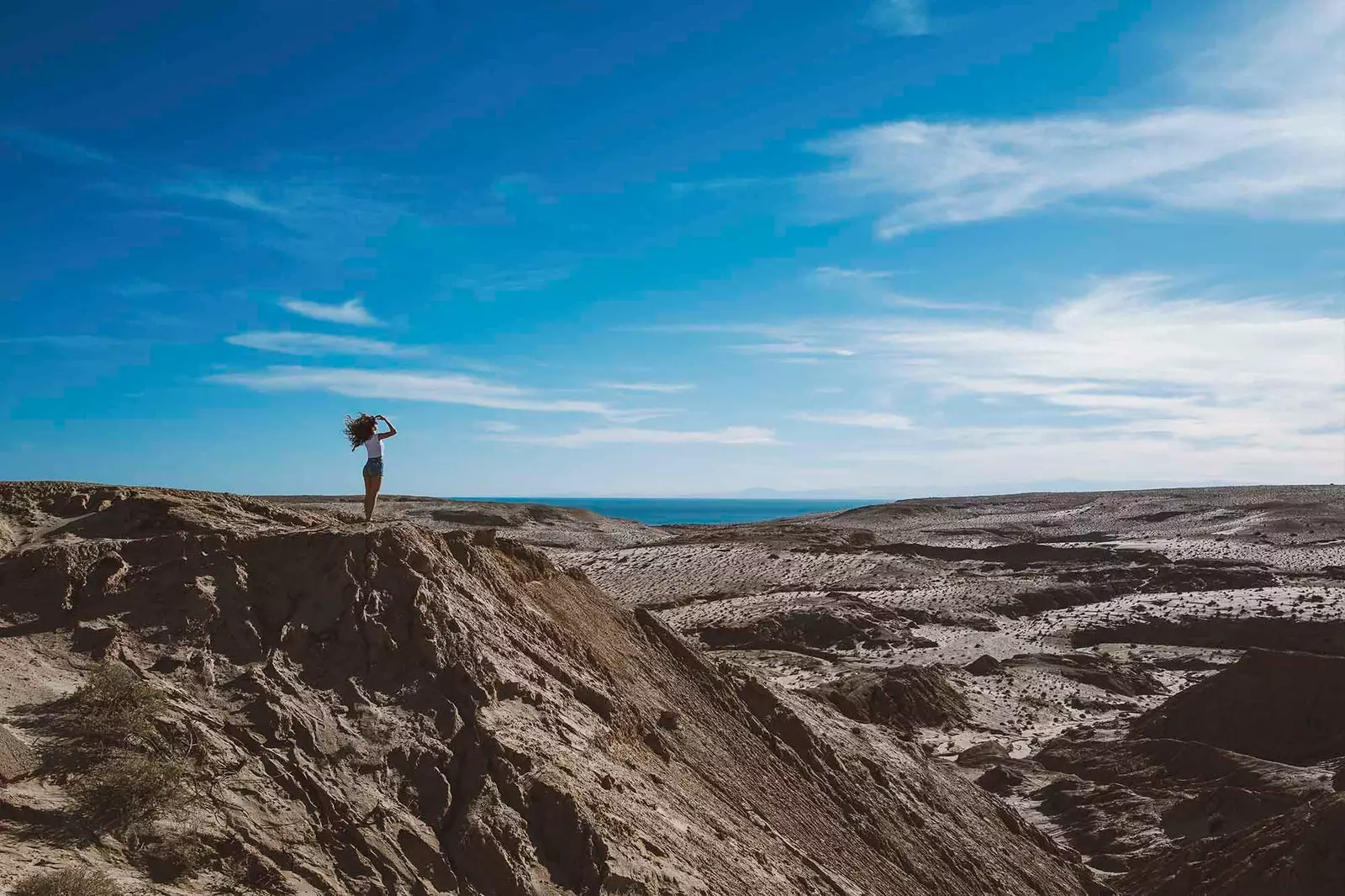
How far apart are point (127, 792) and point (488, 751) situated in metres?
2.21

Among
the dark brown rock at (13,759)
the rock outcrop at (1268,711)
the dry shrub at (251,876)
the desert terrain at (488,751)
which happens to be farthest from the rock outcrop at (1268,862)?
the dark brown rock at (13,759)

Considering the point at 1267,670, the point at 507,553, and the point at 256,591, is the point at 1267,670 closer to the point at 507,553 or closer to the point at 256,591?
the point at 507,553

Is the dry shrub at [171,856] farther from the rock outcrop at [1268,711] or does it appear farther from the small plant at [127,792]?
the rock outcrop at [1268,711]

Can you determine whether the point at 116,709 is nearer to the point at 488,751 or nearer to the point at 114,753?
the point at 114,753

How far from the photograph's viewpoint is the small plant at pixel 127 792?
5551 mm

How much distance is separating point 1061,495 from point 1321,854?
82.9 m

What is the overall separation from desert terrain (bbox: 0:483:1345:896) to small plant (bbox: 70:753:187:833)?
1cm

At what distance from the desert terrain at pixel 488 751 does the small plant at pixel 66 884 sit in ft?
0.31

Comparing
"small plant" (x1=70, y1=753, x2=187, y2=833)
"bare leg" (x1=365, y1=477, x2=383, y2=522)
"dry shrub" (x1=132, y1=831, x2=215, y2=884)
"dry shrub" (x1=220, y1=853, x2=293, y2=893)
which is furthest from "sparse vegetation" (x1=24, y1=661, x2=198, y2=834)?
"bare leg" (x1=365, y1=477, x2=383, y2=522)

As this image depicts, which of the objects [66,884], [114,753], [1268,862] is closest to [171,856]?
[66,884]

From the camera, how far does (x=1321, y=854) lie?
9523 millimetres

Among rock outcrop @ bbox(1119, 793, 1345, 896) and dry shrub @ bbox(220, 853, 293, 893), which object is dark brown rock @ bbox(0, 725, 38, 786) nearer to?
dry shrub @ bbox(220, 853, 293, 893)

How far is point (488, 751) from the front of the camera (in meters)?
6.83

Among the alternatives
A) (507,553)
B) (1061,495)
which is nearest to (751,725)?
(507,553)
